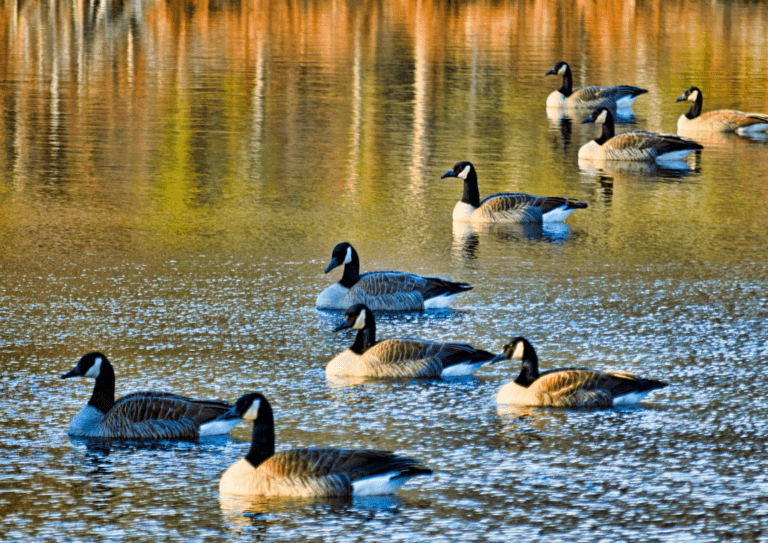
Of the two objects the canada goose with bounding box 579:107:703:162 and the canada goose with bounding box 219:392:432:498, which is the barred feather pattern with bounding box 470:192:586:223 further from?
the canada goose with bounding box 219:392:432:498

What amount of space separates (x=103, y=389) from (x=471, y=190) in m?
11.1

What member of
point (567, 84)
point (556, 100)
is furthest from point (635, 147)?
point (567, 84)

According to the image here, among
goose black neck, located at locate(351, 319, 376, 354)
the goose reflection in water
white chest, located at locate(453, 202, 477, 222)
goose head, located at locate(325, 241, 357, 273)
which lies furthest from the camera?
white chest, located at locate(453, 202, 477, 222)

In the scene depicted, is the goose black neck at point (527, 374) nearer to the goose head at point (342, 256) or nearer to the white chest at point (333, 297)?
the white chest at point (333, 297)

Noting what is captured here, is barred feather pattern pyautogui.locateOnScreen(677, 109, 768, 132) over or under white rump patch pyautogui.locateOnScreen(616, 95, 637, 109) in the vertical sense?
under

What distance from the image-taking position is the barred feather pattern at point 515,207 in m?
21.1

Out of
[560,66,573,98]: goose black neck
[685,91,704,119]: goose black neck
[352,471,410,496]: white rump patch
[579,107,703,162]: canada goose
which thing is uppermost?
[560,66,573,98]: goose black neck

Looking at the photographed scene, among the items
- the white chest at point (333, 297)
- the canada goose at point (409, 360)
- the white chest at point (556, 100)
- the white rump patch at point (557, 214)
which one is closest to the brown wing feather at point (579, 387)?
the canada goose at point (409, 360)

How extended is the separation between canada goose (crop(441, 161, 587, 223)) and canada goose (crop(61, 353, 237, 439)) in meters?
10.7

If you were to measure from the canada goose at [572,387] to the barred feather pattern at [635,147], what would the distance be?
55.5 feet

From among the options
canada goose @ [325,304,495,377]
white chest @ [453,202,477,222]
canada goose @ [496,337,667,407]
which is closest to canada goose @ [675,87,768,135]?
white chest @ [453,202,477,222]

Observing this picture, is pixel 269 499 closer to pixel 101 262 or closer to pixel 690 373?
pixel 690 373

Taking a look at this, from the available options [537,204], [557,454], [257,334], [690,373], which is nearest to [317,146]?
[537,204]

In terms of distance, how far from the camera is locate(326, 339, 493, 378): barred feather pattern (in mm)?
12852
